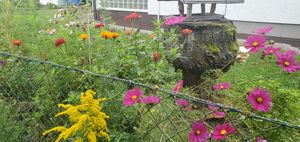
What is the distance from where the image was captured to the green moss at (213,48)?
3.31 meters

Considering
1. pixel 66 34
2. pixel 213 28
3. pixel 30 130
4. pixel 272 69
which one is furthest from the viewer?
pixel 272 69

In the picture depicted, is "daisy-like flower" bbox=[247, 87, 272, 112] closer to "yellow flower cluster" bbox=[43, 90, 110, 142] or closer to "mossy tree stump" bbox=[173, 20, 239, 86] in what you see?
"yellow flower cluster" bbox=[43, 90, 110, 142]

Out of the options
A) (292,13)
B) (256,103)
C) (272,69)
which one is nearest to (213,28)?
(256,103)

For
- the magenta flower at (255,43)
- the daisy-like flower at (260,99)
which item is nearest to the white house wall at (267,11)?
the magenta flower at (255,43)

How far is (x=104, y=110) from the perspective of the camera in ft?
6.38

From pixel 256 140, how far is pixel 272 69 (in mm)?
4480

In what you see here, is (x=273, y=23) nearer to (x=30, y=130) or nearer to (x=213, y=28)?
(x=213, y=28)

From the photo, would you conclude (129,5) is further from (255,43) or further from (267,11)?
(255,43)

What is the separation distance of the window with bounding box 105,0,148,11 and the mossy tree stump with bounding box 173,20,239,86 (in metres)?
8.07

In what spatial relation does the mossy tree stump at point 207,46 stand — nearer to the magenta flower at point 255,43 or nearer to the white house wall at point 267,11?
the magenta flower at point 255,43

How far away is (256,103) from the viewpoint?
152 cm

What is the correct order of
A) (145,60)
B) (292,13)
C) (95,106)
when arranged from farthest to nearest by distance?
(292,13), (145,60), (95,106)

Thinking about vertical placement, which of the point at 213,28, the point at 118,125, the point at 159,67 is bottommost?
the point at 118,125

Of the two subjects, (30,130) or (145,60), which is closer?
(30,130)
